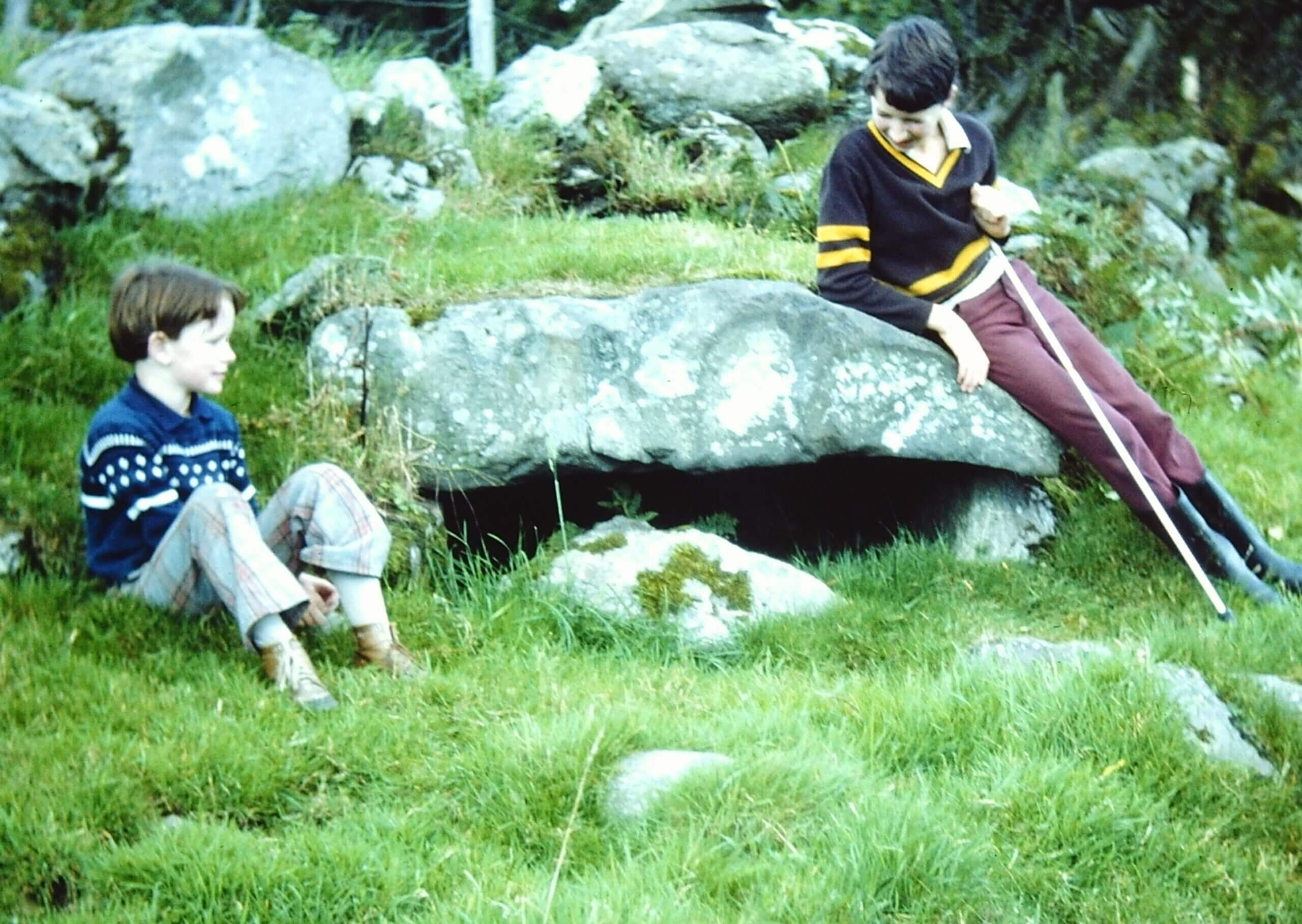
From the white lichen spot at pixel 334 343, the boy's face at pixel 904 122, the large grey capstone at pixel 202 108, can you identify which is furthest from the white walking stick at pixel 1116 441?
the large grey capstone at pixel 202 108

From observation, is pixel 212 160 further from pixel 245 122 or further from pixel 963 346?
pixel 963 346

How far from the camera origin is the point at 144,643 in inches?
179

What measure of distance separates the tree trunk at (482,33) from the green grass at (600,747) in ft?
21.7

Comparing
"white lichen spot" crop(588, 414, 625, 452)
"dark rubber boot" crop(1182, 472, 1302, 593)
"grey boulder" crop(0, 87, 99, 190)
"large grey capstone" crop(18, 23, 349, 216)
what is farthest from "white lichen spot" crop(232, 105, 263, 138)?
"dark rubber boot" crop(1182, 472, 1302, 593)

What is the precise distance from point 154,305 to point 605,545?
193 cm

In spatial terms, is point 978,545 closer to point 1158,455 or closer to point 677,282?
point 1158,455

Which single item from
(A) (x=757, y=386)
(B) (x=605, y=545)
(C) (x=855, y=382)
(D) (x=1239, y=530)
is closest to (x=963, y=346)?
(C) (x=855, y=382)

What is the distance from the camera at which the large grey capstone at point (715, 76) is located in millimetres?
9461

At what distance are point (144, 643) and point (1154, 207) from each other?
25.2 feet

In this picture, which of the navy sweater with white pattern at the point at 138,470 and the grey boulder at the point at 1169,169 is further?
the grey boulder at the point at 1169,169

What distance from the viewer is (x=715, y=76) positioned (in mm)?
9570

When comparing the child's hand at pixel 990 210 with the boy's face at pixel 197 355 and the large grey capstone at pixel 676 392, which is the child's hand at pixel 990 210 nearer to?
the large grey capstone at pixel 676 392

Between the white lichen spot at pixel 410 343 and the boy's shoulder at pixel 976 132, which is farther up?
the boy's shoulder at pixel 976 132

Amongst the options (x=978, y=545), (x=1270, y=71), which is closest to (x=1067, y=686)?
(x=978, y=545)
